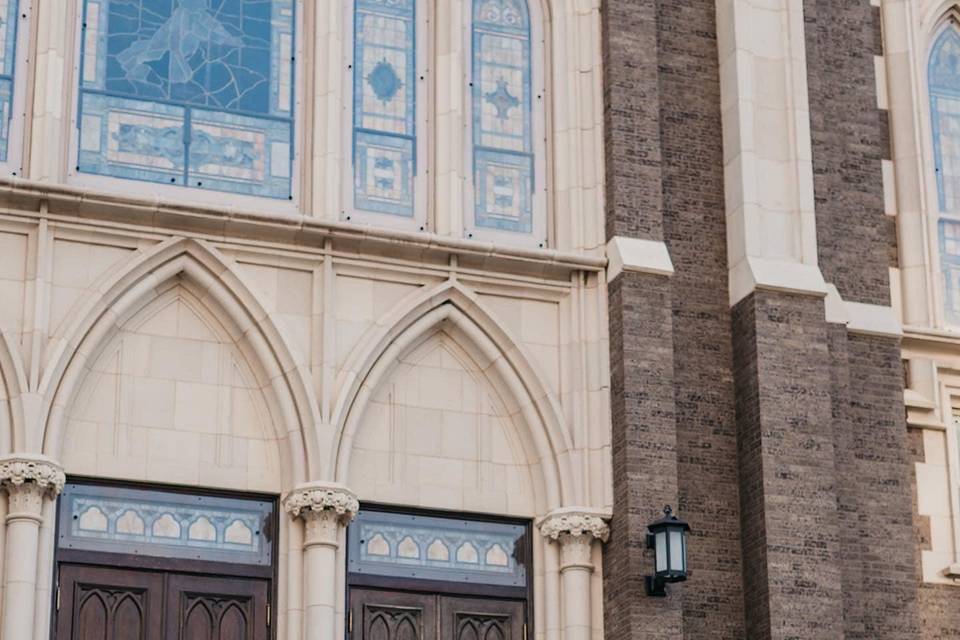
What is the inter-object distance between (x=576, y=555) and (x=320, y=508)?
2150 millimetres

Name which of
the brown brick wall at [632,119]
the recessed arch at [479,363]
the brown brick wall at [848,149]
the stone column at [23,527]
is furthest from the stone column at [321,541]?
the brown brick wall at [848,149]

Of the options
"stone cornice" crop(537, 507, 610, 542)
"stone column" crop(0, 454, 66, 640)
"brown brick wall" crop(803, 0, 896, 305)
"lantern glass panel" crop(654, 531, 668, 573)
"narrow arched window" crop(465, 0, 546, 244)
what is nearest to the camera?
"stone column" crop(0, 454, 66, 640)

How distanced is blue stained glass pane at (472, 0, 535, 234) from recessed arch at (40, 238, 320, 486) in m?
2.32

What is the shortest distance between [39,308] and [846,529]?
687 cm

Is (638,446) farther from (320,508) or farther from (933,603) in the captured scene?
(933,603)

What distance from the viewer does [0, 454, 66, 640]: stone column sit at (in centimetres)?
1686

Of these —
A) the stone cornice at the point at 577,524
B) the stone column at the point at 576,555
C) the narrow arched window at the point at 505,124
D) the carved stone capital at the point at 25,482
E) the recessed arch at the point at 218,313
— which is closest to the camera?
the carved stone capital at the point at 25,482

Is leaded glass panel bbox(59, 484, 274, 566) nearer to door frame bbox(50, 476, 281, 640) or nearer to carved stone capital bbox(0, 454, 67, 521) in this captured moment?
Result: door frame bbox(50, 476, 281, 640)

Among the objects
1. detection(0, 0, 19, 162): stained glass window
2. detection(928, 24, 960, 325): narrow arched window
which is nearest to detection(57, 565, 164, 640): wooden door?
detection(0, 0, 19, 162): stained glass window

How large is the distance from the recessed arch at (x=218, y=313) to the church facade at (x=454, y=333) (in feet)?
0.09

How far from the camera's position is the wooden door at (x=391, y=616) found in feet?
59.7

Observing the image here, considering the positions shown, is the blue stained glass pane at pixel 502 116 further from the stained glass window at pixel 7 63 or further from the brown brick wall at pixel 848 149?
the stained glass window at pixel 7 63

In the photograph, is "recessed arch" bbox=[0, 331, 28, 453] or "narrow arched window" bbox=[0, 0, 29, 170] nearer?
"recessed arch" bbox=[0, 331, 28, 453]

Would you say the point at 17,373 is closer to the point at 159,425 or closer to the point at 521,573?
the point at 159,425
